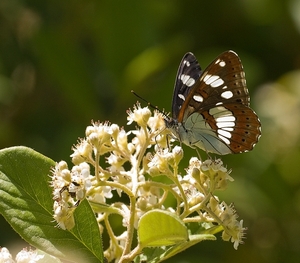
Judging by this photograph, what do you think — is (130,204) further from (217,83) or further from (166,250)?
(217,83)

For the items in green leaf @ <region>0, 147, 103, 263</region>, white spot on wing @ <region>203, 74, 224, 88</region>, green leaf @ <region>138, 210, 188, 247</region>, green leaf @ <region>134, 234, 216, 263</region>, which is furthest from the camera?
white spot on wing @ <region>203, 74, 224, 88</region>

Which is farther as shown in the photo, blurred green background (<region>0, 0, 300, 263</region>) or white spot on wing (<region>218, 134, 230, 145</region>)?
blurred green background (<region>0, 0, 300, 263</region>)

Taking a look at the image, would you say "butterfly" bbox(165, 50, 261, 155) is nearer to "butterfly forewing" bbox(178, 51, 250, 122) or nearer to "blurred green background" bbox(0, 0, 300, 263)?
"butterfly forewing" bbox(178, 51, 250, 122)

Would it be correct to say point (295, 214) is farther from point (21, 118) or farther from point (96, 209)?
point (96, 209)

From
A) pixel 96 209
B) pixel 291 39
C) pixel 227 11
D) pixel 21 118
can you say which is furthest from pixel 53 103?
pixel 96 209

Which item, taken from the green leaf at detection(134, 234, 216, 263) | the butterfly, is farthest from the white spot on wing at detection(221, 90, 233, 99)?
the green leaf at detection(134, 234, 216, 263)

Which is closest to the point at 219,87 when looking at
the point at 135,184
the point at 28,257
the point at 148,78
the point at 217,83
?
the point at 217,83
